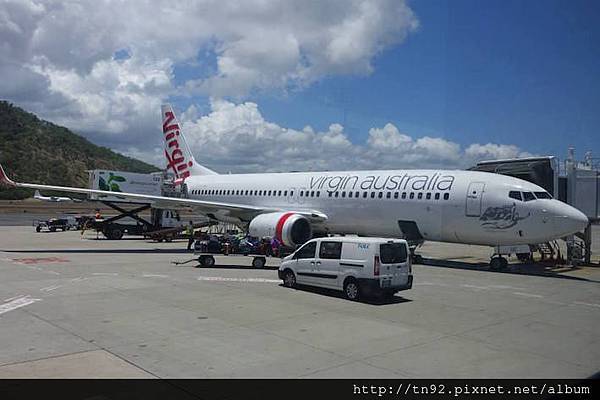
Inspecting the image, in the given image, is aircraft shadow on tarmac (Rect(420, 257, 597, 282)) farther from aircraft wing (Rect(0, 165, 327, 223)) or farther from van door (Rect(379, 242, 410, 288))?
van door (Rect(379, 242, 410, 288))

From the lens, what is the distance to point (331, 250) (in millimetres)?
15383

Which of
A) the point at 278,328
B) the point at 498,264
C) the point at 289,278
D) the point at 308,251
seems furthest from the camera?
the point at 498,264

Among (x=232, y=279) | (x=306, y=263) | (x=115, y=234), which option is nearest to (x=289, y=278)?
(x=306, y=263)

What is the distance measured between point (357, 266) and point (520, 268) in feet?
41.3

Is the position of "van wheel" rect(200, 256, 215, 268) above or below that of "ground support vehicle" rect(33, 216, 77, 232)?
below

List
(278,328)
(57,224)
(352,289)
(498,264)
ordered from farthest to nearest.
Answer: (57,224)
(498,264)
(352,289)
(278,328)

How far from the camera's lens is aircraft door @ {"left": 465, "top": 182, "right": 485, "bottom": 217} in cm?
2194

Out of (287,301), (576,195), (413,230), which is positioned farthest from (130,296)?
(576,195)

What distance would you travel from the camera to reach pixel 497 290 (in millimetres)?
16891

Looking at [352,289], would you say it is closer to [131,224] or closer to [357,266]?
[357,266]

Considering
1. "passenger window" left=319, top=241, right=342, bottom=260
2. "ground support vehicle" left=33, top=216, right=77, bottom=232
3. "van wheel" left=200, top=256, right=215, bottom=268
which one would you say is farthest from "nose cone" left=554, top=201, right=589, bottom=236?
"ground support vehicle" left=33, top=216, right=77, bottom=232

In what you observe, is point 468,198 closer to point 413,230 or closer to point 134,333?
point 413,230
